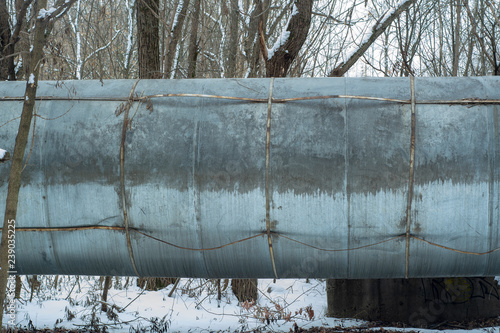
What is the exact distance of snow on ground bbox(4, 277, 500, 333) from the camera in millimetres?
5559

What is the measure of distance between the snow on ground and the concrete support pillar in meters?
0.41

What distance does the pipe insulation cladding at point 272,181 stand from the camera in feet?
13.0

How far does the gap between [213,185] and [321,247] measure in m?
1.07

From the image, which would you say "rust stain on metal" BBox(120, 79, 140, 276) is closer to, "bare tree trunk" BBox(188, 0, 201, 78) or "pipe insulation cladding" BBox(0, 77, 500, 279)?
"pipe insulation cladding" BBox(0, 77, 500, 279)

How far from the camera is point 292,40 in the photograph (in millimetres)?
6977

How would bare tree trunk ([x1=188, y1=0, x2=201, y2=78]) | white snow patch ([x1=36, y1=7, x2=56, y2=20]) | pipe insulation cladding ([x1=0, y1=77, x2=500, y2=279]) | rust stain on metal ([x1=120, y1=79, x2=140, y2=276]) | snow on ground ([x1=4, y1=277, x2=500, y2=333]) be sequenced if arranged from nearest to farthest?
white snow patch ([x1=36, y1=7, x2=56, y2=20]) → pipe insulation cladding ([x1=0, y1=77, x2=500, y2=279]) → rust stain on metal ([x1=120, y1=79, x2=140, y2=276]) → snow on ground ([x1=4, y1=277, x2=500, y2=333]) → bare tree trunk ([x1=188, y1=0, x2=201, y2=78])

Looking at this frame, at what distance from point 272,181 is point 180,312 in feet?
11.4

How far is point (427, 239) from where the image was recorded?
4.02m

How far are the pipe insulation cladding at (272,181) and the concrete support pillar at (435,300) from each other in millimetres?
1535

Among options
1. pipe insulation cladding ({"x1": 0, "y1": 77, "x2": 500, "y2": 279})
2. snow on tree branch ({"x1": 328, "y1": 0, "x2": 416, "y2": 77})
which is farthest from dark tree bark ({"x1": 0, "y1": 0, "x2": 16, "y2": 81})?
snow on tree branch ({"x1": 328, "y1": 0, "x2": 416, "y2": 77})

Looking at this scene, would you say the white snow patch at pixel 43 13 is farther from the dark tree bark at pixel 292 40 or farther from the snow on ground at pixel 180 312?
the dark tree bark at pixel 292 40

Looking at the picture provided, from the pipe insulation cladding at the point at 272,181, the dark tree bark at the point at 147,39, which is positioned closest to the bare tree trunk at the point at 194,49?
the dark tree bark at the point at 147,39

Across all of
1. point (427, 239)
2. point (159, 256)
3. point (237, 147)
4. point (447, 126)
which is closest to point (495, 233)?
point (427, 239)

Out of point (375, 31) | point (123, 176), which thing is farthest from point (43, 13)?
point (375, 31)
